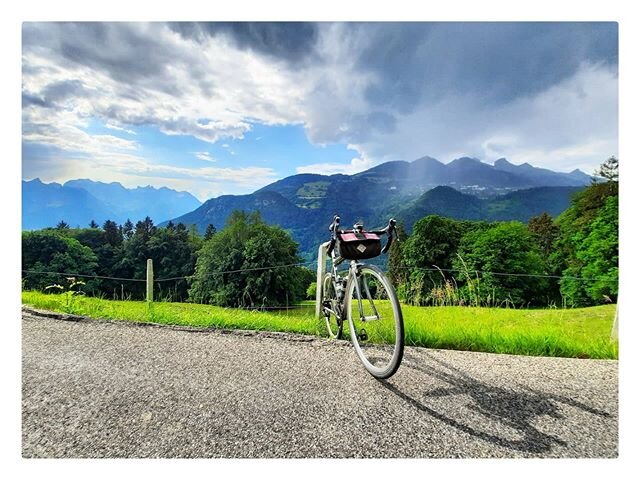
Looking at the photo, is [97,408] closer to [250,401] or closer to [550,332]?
[250,401]

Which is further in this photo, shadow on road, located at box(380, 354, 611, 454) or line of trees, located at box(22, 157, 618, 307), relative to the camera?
line of trees, located at box(22, 157, 618, 307)

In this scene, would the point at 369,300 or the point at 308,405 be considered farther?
the point at 369,300

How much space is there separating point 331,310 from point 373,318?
0.69 m

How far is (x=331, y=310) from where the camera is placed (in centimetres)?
322

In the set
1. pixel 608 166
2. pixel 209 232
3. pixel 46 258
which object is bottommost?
pixel 46 258

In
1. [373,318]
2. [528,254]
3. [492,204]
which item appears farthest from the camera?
[492,204]

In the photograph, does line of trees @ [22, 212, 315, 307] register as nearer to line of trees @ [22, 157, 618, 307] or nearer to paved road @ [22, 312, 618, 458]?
line of trees @ [22, 157, 618, 307]

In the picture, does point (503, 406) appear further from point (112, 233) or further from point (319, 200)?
point (112, 233)

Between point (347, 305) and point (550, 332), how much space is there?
1659 mm

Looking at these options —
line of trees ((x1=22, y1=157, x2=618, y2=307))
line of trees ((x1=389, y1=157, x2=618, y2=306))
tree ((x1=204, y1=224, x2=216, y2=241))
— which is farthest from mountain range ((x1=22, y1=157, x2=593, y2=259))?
line of trees ((x1=389, y1=157, x2=618, y2=306))

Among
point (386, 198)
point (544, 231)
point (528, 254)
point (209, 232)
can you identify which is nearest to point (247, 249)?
point (209, 232)

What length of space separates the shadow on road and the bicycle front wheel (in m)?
0.20

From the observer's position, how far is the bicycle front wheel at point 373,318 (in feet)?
7.83

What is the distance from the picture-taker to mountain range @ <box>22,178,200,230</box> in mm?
3184
